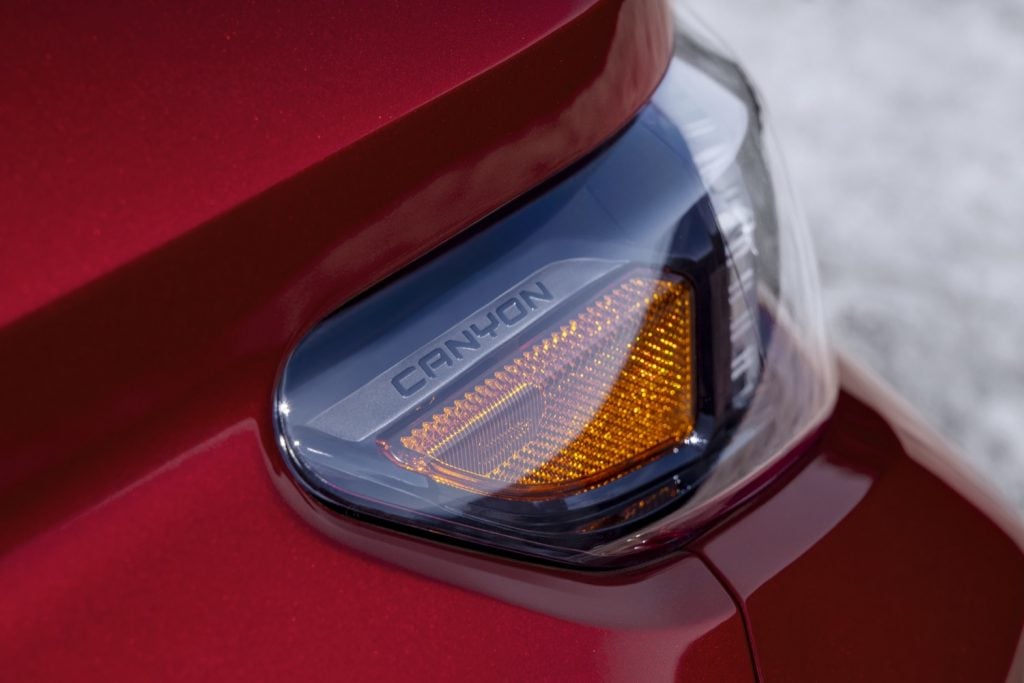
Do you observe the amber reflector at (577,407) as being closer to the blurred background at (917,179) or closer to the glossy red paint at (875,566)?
the glossy red paint at (875,566)

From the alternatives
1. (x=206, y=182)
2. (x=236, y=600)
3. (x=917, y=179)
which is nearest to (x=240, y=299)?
Result: (x=206, y=182)

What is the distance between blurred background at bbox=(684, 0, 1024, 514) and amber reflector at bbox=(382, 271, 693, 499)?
1445 millimetres

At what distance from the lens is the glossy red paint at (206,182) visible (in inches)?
31.2

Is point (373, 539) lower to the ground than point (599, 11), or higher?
lower

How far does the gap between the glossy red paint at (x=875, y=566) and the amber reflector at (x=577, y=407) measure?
0.47ft

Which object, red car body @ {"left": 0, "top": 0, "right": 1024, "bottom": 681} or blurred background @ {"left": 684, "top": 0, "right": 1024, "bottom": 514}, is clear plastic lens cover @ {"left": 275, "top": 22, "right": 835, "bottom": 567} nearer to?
red car body @ {"left": 0, "top": 0, "right": 1024, "bottom": 681}

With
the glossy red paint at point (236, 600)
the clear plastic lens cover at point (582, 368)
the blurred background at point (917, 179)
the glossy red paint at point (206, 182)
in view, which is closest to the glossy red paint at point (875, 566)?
the clear plastic lens cover at point (582, 368)

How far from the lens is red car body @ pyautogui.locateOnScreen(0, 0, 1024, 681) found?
801 mm

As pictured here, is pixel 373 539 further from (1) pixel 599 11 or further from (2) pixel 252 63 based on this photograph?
(1) pixel 599 11

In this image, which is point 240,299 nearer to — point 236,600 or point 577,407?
point 236,600

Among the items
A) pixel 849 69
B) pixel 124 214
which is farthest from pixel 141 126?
pixel 849 69

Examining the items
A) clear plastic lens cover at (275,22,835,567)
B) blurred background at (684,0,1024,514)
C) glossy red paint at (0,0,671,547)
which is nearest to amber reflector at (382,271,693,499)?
clear plastic lens cover at (275,22,835,567)

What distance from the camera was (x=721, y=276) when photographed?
1112 millimetres

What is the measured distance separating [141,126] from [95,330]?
15 centimetres
